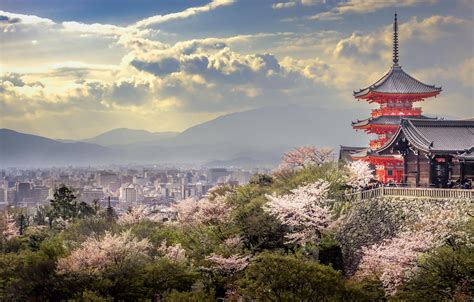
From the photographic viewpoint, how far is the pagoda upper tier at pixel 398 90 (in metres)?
40.4

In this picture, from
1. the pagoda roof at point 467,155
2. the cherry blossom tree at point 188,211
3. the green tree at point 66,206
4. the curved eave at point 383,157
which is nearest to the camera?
the pagoda roof at point 467,155

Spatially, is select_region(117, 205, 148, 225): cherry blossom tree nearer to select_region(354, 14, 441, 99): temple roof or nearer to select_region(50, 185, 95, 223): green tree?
select_region(50, 185, 95, 223): green tree

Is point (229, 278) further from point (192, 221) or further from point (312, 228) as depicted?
point (192, 221)

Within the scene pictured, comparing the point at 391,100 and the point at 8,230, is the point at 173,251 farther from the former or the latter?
the point at 391,100

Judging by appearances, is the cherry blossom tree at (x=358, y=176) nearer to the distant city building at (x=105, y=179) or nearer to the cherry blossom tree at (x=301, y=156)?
the cherry blossom tree at (x=301, y=156)

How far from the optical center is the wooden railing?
89.7 ft

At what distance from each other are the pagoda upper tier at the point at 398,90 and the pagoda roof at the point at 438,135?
678 cm

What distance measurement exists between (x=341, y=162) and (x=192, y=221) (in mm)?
10075

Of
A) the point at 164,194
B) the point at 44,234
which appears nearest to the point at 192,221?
the point at 44,234

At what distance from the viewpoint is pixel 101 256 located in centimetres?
2386

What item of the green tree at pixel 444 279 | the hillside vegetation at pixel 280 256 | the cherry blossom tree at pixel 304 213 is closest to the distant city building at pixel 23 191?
the hillside vegetation at pixel 280 256

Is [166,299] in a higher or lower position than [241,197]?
lower

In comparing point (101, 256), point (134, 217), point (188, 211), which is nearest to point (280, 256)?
point (101, 256)

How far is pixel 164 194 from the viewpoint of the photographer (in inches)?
6166
